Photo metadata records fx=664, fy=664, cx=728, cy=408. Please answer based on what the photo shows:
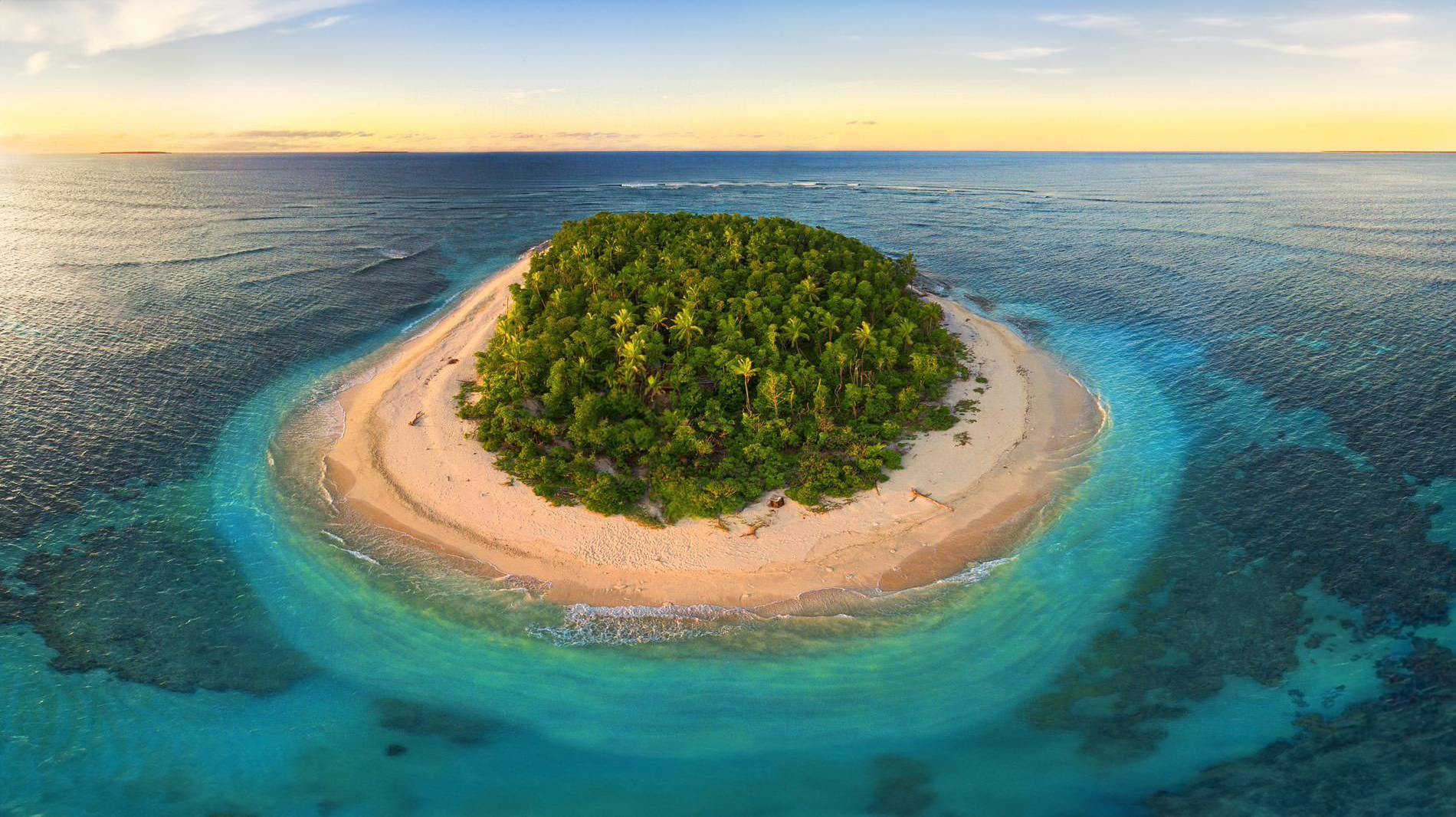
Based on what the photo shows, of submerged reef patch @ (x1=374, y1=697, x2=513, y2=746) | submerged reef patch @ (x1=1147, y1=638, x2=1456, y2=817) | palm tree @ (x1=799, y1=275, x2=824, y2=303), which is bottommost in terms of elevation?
submerged reef patch @ (x1=374, y1=697, x2=513, y2=746)

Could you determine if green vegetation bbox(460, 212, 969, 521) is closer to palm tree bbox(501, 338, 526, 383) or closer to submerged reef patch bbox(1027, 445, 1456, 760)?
palm tree bbox(501, 338, 526, 383)

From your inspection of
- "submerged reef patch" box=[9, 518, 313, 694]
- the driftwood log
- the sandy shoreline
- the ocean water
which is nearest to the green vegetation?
the sandy shoreline

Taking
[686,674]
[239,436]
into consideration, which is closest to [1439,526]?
[686,674]

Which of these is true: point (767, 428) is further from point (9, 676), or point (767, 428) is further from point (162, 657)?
point (9, 676)

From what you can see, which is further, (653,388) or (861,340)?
(861,340)

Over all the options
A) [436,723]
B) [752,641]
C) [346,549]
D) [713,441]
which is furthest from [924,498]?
[346,549]

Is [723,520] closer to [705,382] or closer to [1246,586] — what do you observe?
[705,382]
